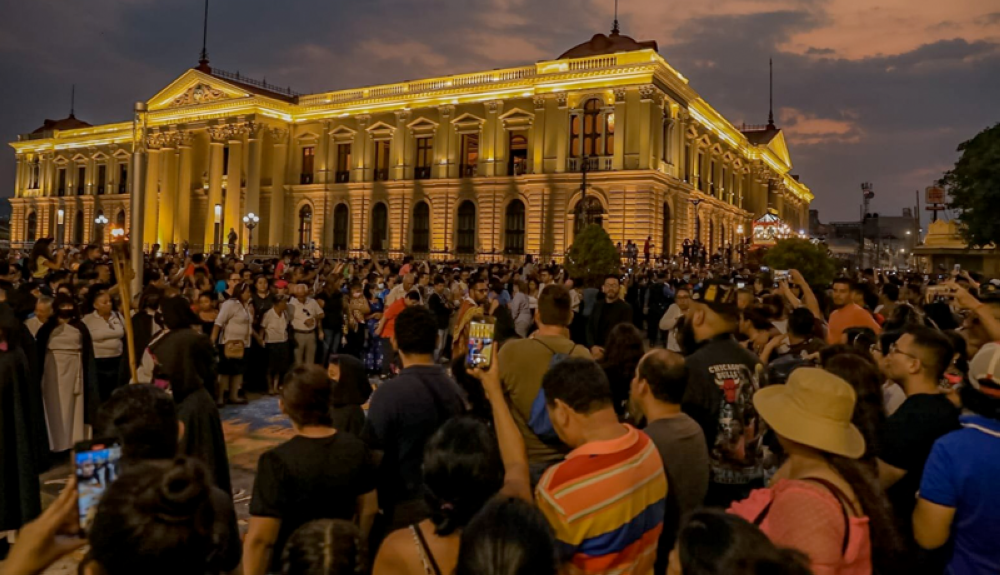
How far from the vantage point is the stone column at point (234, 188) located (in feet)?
133

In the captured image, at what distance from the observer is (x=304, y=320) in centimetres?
1023

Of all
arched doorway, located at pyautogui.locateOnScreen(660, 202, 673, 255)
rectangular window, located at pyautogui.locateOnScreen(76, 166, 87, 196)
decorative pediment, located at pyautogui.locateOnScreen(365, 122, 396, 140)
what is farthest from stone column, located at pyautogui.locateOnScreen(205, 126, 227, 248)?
arched doorway, located at pyautogui.locateOnScreen(660, 202, 673, 255)

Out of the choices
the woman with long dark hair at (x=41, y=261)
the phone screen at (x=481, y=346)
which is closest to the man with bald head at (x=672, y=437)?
the phone screen at (x=481, y=346)

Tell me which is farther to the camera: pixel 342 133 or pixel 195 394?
pixel 342 133

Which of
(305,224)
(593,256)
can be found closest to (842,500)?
(593,256)

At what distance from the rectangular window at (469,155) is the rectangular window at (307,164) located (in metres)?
10.5

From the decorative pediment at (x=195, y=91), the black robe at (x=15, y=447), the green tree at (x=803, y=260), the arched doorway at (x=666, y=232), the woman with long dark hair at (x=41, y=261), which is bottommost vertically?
the black robe at (x=15, y=447)

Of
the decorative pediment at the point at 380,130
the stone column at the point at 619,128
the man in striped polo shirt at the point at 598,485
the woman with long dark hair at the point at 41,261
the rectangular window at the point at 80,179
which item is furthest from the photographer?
the rectangular window at the point at 80,179

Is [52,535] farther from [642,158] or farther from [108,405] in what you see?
[642,158]

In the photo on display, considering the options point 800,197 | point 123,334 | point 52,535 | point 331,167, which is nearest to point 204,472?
point 52,535

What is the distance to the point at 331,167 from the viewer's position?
41312 millimetres

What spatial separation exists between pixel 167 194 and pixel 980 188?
4361 centimetres

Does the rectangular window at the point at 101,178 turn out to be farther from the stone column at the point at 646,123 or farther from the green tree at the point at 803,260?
the green tree at the point at 803,260

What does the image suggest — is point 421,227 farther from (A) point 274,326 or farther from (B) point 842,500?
(B) point 842,500
